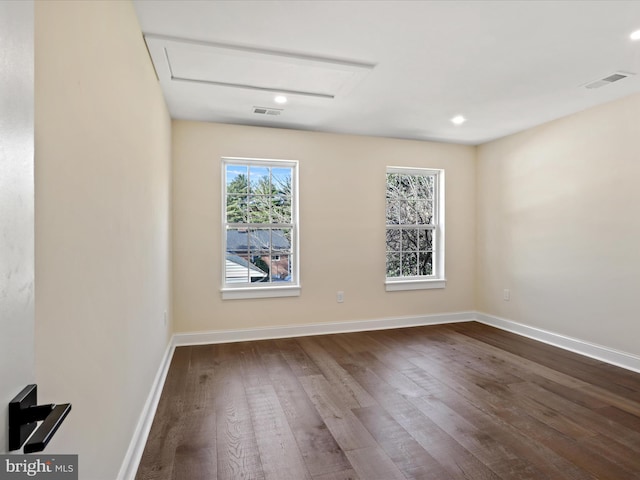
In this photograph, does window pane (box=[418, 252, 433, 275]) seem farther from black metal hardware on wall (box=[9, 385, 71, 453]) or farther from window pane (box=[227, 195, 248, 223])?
black metal hardware on wall (box=[9, 385, 71, 453])

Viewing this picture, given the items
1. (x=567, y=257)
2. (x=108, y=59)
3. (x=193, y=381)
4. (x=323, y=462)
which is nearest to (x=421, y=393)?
(x=323, y=462)

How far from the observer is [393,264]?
16.0 feet

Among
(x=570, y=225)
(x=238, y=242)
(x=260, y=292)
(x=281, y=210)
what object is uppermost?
(x=281, y=210)

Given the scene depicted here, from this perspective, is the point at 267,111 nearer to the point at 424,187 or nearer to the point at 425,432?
the point at 424,187

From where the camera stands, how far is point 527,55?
2545mm

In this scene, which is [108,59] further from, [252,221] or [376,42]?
[252,221]

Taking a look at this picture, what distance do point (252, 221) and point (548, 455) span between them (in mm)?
3441

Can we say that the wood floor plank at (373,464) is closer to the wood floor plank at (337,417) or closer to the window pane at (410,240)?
the wood floor plank at (337,417)

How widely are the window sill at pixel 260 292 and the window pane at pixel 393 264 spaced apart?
1.34 metres

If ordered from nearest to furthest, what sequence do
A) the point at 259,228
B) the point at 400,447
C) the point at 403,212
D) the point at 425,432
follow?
the point at 400,447, the point at 425,432, the point at 259,228, the point at 403,212

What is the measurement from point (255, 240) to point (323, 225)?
861 millimetres

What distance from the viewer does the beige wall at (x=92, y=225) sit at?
0.97 m

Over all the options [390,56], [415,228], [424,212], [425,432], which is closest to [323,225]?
[415,228]

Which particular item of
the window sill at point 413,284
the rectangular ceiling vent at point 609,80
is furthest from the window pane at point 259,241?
the rectangular ceiling vent at point 609,80
